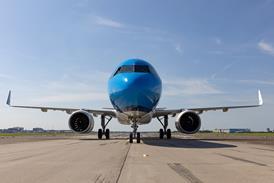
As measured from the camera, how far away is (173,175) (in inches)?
309

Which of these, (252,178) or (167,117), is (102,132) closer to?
A: (167,117)

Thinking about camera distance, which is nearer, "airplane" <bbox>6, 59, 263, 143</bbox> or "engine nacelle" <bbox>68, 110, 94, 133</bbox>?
"airplane" <bbox>6, 59, 263, 143</bbox>

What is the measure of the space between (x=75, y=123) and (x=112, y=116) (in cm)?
447

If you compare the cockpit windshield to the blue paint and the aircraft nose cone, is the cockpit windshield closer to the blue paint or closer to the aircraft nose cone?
the blue paint

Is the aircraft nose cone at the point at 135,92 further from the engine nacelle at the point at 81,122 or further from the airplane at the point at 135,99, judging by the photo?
the engine nacelle at the point at 81,122

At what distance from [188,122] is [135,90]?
5.93 m

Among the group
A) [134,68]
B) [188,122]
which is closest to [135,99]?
[134,68]

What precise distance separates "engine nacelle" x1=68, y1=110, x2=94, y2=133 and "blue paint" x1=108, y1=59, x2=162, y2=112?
3.37 metres

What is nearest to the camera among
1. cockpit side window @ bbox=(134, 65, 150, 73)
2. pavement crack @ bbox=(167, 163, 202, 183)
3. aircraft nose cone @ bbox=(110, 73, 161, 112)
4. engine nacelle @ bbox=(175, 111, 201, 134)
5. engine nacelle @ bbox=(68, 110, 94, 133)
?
pavement crack @ bbox=(167, 163, 202, 183)

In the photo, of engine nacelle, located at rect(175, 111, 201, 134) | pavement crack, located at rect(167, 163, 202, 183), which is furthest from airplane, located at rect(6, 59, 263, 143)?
pavement crack, located at rect(167, 163, 202, 183)

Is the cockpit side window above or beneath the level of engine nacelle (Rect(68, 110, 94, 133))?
above

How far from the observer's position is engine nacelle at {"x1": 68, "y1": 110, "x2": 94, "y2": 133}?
2636 cm

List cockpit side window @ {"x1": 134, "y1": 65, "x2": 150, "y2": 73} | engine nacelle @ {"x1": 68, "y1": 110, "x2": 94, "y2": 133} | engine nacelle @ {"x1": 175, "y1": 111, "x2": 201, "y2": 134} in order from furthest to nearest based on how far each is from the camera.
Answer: engine nacelle @ {"x1": 68, "y1": 110, "x2": 94, "y2": 133} → engine nacelle @ {"x1": 175, "y1": 111, "x2": 201, "y2": 134} → cockpit side window @ {"x1": 134, "y1": 65, "x2": 150, "y2": 73}

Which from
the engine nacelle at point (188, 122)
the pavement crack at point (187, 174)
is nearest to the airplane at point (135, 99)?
the engine nacelle at point (188, 122)
